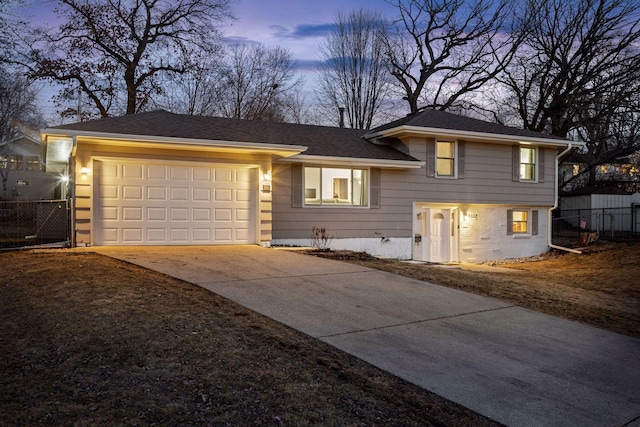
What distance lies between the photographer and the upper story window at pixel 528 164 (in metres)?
18.2

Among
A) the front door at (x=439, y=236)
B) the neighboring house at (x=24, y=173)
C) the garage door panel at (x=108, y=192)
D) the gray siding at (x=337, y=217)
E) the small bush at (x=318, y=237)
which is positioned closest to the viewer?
the garage door panel at (x=108, y=192)

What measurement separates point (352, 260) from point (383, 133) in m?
6.22

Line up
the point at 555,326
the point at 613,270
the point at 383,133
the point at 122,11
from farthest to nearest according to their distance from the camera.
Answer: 1. the point at 122,11
2. the point at 383,133
3. the point at 613,270
4. the point at 555,326

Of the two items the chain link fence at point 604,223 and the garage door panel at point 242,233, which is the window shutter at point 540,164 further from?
the garage door panel at point 242,233

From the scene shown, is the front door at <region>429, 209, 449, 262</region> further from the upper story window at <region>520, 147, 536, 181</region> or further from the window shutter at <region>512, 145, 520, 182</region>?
the upper story window at <region>520, 147, 536, 181</region>

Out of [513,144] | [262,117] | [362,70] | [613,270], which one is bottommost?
[613,270]

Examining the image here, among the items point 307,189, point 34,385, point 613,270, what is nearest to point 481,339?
point 34,385

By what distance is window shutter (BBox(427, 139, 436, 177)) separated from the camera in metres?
16.4

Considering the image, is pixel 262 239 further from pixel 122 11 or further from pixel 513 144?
pixel 122 11

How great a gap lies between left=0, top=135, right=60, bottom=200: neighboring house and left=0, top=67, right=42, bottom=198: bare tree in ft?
0.98

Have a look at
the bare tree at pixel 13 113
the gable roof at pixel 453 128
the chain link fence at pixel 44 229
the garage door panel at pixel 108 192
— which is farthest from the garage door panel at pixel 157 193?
the bare tree at pixel 13 113

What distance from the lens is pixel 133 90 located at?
85.7 ft

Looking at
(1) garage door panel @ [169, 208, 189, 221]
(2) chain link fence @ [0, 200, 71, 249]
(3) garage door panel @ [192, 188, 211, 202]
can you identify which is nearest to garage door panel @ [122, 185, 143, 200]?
(1) garage door panel @ [169, 208, 189, 221]

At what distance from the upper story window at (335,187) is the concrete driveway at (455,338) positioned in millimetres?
5112
